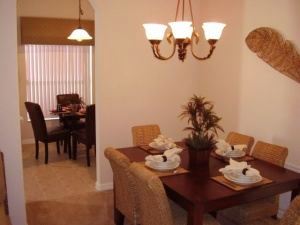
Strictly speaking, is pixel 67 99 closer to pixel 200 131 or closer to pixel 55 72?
pixel 55 72

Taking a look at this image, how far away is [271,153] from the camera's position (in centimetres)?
293

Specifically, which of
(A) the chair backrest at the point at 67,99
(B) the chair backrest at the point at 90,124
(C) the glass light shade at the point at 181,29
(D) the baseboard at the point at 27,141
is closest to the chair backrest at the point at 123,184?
(C) the glass light shade at the point at 181,29

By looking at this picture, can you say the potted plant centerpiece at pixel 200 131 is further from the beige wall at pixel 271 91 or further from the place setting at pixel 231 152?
the beige wall at pixel 271 91

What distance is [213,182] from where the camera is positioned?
94.4 inches

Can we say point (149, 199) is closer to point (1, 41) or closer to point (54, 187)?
point (1, 41)

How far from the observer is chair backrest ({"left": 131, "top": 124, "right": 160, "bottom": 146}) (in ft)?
12.0

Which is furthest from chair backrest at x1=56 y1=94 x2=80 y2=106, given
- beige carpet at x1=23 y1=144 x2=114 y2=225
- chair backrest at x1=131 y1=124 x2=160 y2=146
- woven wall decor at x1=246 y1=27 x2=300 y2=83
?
woven wall decor at x1=246 y1=27 x2=300 y2=83

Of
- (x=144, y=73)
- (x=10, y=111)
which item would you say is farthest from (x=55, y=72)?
(x=10, y=111)

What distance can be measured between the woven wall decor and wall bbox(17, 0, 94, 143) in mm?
3869

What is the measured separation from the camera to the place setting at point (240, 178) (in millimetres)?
2309

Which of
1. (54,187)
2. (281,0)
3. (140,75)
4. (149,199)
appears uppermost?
(281,0)

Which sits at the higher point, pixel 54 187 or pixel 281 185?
pixel 281 185

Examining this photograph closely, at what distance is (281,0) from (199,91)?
1700 mm

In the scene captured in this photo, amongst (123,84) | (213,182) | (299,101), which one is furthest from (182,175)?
(123,84)
